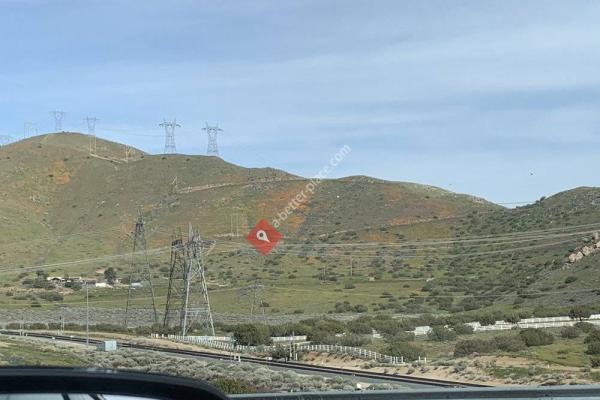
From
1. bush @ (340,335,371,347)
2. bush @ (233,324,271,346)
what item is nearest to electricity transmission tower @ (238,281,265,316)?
bush @ (233,324,271,346)

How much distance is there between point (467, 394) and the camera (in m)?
11.4

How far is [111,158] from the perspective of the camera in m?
163

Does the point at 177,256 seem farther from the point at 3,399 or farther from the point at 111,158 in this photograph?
the point at 111,158

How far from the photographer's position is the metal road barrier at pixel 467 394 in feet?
34.5

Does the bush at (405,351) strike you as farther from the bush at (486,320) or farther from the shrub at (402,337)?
the bush at (486,320)

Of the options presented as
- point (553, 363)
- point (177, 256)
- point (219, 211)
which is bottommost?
point (553, 363)

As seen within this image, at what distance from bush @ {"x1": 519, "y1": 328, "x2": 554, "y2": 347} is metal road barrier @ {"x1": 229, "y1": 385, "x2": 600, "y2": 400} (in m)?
27.2

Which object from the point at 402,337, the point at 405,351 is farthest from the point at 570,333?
the point at 402,337

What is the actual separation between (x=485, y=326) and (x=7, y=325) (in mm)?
33117

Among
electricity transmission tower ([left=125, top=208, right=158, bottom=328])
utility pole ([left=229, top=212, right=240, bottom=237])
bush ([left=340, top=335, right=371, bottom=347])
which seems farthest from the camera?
utility pole ([left=229, top=212, right=240, bottom=237])

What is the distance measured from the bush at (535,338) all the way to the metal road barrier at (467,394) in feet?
89.1

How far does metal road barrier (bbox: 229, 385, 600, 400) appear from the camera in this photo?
10.5m

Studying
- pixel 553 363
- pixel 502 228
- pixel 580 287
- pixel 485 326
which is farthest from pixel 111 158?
pixel 553 363

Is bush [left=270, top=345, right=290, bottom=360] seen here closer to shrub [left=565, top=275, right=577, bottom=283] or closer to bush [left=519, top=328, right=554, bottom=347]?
bush [left=519, top=328, right=554, bottom=347]
